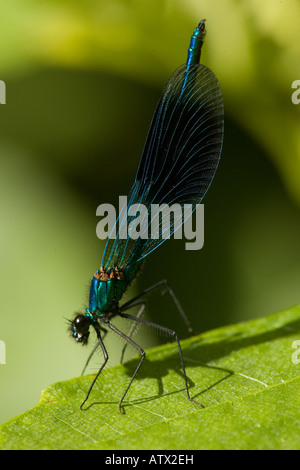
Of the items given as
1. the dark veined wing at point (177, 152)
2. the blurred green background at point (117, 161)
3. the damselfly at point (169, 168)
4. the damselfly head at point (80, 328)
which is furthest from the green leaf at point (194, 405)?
the dark veined wing at point (177, 152)

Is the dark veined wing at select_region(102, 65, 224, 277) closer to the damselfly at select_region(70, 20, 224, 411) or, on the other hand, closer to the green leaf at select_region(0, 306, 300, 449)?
the damselfly at select_region(70, 20, 224, 411)

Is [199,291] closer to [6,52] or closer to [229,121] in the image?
[229,121]

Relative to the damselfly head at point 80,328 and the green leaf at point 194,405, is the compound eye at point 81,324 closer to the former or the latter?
the damselfly head at point 80,328

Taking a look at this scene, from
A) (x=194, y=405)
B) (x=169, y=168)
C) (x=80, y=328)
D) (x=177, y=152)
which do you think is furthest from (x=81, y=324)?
(x=177, y=152)
